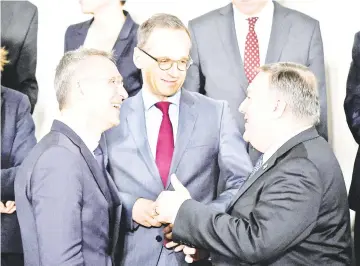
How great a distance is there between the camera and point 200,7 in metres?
2.40

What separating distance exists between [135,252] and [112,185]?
31 centimetres

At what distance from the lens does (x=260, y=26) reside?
2326mm

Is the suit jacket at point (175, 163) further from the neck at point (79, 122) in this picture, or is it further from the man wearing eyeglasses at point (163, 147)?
the neck at point (79, 122)

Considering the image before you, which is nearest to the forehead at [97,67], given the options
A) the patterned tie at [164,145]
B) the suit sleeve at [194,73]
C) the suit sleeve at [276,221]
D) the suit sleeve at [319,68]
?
the patterned tie at [164,145]

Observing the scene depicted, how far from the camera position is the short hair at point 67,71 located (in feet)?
6.27

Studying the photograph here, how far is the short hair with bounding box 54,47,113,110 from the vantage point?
1.91 meters

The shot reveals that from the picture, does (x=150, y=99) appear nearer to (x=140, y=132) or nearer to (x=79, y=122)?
(x=140, y=132)

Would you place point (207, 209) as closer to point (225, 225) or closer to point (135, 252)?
point (225, 225)

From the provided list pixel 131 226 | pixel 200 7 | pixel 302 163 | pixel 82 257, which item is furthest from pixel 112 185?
pixel 200 7

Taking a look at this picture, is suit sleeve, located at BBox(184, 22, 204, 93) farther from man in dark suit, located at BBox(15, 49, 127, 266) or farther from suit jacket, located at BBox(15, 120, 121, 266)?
suit jacket, located at BBox(15, 120, 121, 266)

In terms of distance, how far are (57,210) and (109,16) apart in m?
1.00

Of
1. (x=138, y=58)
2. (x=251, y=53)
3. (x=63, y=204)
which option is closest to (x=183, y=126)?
(x=138, y=58)

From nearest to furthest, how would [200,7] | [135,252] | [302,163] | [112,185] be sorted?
[302,163]
[112,185]
[135,252]
[200,7]

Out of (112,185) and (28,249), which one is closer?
(28,249)
